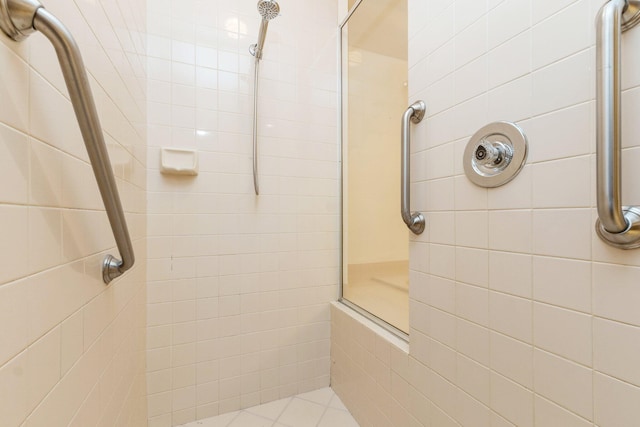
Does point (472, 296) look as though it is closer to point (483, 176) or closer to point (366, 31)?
point (483, 176)

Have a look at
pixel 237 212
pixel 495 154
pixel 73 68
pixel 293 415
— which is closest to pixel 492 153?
pixel 495 154

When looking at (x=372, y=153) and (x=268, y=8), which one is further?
(x=372, y=153)

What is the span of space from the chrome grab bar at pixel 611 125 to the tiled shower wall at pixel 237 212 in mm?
1178

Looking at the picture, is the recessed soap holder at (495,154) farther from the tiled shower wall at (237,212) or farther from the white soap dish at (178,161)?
the white soap dish at (178,161)

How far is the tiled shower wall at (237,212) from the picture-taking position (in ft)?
4.09

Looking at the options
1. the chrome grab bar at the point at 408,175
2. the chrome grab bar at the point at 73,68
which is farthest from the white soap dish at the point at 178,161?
the chrome grab bar at the point at 408,175

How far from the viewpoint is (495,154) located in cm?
67

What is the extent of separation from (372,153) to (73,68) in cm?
157

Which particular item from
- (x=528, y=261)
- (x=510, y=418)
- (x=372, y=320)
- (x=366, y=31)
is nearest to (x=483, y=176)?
(x=528, y=261)

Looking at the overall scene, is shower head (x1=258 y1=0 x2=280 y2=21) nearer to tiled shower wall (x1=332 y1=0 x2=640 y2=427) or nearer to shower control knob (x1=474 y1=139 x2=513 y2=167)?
tiled shower wall (x1=332 y1=0 x2=640 y2=427)

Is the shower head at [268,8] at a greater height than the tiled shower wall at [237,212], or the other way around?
the shower head at [268,8]

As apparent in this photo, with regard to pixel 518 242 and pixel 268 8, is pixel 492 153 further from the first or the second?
pixel 268 8

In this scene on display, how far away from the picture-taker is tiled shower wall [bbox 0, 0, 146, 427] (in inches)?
14.0

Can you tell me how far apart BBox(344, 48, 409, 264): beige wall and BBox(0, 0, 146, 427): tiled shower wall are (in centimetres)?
115
